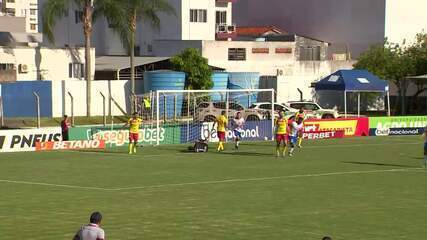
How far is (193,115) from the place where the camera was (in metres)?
52.4

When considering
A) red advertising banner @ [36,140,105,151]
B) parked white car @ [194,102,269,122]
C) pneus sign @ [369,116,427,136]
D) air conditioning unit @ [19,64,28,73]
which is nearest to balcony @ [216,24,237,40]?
air conditioning unit @ [19,64,28,73]

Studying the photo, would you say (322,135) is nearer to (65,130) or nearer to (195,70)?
(65,130)

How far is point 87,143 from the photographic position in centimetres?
4438

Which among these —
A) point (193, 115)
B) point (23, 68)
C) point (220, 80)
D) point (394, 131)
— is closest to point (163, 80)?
point (220, 80)

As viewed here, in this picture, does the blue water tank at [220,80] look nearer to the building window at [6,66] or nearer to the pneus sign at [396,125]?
the building window at [6,66]

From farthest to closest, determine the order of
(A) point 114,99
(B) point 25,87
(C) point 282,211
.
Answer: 1. (A) point 114,99
2. (B) point 25,87
3. (C) point 282,211

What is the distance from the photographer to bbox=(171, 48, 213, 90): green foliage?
6775 centimetres

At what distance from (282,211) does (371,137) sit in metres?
33.1

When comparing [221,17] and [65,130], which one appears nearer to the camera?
[65,130]

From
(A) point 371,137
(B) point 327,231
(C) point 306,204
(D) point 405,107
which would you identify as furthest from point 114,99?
(B) point 327,231

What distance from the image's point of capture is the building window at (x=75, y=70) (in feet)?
224

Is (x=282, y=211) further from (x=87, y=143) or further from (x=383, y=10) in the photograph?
(x=383, y=10)

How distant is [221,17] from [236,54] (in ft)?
41.7

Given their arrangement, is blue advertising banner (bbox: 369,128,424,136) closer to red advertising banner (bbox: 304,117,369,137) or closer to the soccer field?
red advertising banner (bbox: 304,117,369,137)
